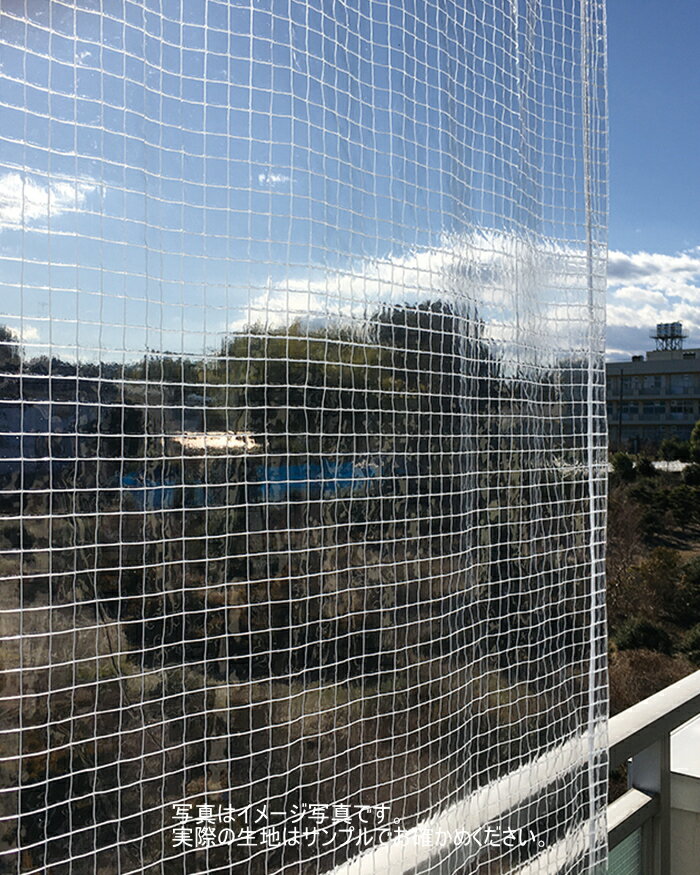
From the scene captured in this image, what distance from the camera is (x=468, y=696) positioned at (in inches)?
44.9

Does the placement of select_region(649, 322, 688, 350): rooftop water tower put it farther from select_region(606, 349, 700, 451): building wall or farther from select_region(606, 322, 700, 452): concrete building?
select_region(606, 349, 700, 451): building wall

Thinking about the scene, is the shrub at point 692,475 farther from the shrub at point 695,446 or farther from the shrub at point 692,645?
the shrub at point 692,645

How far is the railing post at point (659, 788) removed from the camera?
60.9 inches

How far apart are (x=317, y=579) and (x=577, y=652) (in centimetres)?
72

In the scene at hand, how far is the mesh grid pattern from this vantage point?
0.69 metres

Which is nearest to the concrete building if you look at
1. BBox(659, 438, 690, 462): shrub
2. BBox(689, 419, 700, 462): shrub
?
BBox(659, 438, 690, 462): shrub

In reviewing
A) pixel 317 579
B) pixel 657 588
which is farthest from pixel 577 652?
pixel 657 588

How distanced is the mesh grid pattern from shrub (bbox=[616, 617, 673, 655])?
5141 millimetres

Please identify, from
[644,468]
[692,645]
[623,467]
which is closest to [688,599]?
[692,645]

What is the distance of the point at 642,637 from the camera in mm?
6160

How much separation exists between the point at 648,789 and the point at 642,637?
16.3 ft

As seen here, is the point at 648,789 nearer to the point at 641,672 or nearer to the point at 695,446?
the point at 641,672

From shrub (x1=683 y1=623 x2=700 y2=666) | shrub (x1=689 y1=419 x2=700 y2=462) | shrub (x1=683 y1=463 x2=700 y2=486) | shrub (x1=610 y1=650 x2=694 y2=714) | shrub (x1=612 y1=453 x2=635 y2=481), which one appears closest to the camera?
shrub (x1=610 y1=650 x2=694 y2=714)

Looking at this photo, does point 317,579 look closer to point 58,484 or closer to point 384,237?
point 58,484
